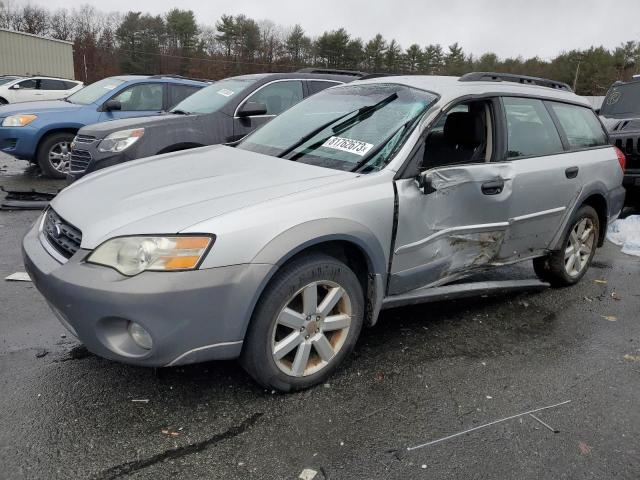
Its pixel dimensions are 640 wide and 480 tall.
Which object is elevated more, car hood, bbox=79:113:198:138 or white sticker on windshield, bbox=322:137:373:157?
white sticker on windshield, bbox=322:137:373:157

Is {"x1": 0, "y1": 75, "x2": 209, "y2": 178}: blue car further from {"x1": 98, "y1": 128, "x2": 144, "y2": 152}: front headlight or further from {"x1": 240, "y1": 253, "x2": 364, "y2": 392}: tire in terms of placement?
{"x1": 240, "y1": 253, "x2": 364, "y2": 392}: tire

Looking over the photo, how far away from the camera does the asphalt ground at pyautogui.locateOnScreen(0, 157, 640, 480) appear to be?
227 cm

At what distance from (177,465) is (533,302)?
321 centimetres

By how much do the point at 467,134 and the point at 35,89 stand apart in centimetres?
2050

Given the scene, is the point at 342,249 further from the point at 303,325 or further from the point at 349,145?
the point at 349,145

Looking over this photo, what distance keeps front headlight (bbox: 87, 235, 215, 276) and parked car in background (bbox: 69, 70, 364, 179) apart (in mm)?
3776

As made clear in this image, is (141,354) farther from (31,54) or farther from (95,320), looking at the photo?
(31,54)

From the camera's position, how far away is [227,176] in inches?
117

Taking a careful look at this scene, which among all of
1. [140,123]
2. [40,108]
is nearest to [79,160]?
[140,123]

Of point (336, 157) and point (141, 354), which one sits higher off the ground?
point (336, 157)

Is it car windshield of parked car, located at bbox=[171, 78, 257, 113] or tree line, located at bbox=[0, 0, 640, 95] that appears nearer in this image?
car windshield of parked car, located at bbox=[171, 78, 257, 113]

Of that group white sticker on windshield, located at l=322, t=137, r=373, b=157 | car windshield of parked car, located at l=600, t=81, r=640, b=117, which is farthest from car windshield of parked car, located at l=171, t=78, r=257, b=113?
car windshield of parked car, located at l=600, t=81, r=640, b=117

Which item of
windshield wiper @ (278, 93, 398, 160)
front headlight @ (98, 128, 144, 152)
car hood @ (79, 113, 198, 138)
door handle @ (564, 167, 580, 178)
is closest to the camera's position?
windshield wiper @ (278, 93, 398, 160)

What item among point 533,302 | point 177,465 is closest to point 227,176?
point 177,465
